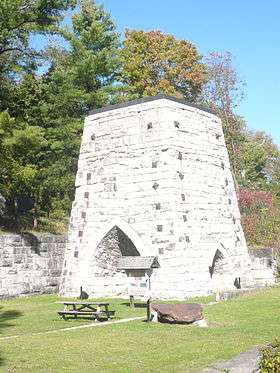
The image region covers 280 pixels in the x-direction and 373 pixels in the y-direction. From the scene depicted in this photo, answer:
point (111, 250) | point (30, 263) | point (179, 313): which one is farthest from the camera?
point (30, 263)

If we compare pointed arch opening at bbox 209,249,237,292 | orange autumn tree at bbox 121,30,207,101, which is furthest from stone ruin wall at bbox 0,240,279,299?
orange autumn tree at bbox 121,30,207,101

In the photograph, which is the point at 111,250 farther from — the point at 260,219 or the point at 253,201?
the point at 253,201

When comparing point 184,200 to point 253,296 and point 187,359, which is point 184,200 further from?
point 187,359

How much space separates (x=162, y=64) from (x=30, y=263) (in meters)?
18.4

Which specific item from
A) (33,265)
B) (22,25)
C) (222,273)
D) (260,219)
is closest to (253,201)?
(260,219)

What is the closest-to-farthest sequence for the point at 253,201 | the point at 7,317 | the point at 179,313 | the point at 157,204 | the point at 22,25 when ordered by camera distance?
the point at 179,313 → the point at 7,317 → the point at 157,204 → the point at 22,25 → the point at 253,201

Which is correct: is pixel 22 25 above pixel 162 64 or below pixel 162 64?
below

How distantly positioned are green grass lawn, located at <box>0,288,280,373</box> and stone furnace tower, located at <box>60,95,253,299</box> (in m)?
2.35

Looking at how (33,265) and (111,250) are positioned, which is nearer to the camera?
(111,250)

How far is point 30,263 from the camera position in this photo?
691 inches

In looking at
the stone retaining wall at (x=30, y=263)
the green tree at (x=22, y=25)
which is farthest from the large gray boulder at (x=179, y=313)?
the green tree at (x=22, y=25)

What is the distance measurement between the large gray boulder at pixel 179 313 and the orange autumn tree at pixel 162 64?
21426 millimetres

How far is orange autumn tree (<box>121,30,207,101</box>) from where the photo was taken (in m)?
31.1

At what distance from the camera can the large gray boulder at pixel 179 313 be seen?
415 inches
